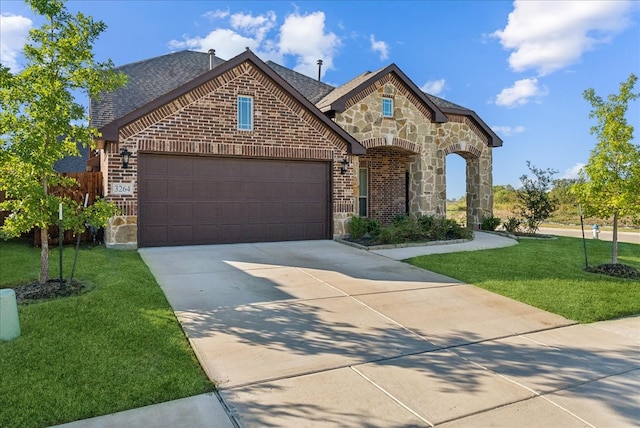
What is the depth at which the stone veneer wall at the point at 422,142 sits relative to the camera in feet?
51.0

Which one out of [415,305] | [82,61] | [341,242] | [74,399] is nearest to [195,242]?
[341,242]

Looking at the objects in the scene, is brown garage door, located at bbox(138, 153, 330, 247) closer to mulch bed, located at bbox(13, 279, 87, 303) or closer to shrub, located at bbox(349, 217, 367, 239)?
shrub, located at bbox(349, 217, 367, 239)

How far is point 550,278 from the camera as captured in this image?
27.9 feet

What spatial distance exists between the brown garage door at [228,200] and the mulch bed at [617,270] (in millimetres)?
7340

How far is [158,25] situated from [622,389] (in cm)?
1333

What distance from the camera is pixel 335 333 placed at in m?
5.26

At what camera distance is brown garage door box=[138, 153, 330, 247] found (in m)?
11.2

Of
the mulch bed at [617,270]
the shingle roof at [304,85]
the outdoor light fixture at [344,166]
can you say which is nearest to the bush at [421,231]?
the outdoor light fixture at [344,166]

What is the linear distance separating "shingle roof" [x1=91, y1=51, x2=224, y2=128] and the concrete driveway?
315 inches

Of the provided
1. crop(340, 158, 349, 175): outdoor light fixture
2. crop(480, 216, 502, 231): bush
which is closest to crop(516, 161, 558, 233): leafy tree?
crop(480, 216, 502, 231): bush

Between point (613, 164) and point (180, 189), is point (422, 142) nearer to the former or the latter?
point (613, 164)

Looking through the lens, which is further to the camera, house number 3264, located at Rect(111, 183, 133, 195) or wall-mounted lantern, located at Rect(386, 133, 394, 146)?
wall-mounted lantern, located at Rect(386, 133, 394, 146)

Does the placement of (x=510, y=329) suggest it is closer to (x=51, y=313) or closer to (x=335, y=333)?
(x=335, y=333)

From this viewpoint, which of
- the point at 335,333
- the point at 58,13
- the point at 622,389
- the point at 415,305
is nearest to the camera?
the point at 622,389
